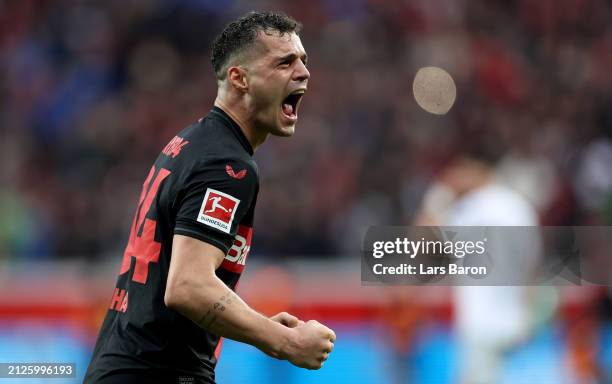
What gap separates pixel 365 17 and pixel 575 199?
4583mm

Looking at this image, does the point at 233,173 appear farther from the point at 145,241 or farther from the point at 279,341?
the point at 279,341

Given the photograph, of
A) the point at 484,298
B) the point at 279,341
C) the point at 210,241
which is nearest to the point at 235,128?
the point at 210,241

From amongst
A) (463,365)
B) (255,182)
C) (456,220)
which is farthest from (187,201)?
(463,365)

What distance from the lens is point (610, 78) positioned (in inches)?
470

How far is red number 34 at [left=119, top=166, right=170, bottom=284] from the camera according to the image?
3256 millimetres

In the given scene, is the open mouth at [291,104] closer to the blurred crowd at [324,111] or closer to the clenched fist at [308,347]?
the clenched fist at [308,347]

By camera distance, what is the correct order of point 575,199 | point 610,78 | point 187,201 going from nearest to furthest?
point 187,201 → point 575,199 → point 610,78

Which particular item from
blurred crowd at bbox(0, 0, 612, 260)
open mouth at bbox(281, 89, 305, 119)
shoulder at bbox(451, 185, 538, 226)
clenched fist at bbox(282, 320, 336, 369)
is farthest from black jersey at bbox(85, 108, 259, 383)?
blurred crowd at bbox(0, 0, 612, 260)

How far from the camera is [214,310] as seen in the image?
2975 mm

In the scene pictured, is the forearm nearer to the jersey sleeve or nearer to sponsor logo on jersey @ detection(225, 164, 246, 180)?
the jersey sleeve

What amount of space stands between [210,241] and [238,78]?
77 centimetres

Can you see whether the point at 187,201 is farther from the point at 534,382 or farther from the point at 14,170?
the point at 14,170

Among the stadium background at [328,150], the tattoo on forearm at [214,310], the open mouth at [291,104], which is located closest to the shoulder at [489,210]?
the stadium background at [328,150]

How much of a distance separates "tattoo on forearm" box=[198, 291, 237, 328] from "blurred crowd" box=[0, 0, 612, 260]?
5.45 m
